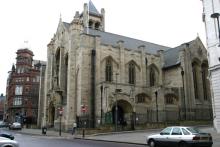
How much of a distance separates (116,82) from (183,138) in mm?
27848

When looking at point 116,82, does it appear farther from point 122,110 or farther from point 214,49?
point 214,49

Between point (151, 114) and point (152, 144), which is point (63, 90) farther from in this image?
point (152, 144)

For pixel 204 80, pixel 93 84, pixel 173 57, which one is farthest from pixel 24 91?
pixel 204 80

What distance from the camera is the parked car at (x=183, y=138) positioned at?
15.0 metres

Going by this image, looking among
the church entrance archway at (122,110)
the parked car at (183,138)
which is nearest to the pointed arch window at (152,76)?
the church entrance archway at (122,110)

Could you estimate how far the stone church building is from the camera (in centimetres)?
4059

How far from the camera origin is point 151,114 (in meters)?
41.8

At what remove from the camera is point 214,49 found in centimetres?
2509

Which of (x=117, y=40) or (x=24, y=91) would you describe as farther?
(x=24, y=91)

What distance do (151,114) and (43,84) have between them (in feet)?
87.3

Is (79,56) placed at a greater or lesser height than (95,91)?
greater

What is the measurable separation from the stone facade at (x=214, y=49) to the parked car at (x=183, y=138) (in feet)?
28.2

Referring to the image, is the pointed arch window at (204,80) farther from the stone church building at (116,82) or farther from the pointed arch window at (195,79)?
the pointed arch window at (195,79)

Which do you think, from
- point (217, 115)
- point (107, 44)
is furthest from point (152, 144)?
point (107, 44)
